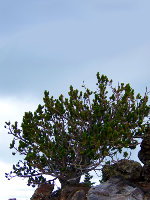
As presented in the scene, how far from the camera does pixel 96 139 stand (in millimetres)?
21438

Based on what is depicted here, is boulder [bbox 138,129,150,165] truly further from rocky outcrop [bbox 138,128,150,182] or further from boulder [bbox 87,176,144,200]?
boulder [bbox 87,176,144,200]

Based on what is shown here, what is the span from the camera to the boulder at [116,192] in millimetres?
18719

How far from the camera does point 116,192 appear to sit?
760 inches

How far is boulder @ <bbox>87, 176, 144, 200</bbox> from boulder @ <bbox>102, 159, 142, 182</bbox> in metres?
2.68

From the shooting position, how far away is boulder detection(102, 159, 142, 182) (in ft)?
76.9

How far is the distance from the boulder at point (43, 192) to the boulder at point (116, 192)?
6.41m

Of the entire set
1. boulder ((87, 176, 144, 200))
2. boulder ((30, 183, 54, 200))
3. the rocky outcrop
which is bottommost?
boulder ((87, 176, 144, 200))

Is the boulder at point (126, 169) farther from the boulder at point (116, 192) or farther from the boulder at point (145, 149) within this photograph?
the boulder at point (116, 192)

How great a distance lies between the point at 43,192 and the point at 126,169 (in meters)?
7.25

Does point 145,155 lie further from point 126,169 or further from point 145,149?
point 126,169

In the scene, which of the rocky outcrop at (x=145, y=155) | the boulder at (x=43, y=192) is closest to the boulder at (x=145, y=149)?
the rocky outcrop at (x=145, y=155)

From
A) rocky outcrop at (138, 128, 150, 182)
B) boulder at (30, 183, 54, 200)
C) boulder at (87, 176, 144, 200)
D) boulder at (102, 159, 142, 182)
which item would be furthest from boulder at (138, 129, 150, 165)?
boulder at (30, 183, 54, 200)

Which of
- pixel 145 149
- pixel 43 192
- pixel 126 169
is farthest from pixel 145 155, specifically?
pixel 43 192

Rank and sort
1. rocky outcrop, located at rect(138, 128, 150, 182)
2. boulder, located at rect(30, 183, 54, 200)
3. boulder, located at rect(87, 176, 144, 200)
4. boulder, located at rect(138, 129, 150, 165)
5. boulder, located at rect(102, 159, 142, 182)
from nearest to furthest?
boulder, located at rect(87, 176, 144, 200)
boulder, located at rect(102, 159, 142, 182)
rocky outcrop, located at rect(138, 128, 150, 182)
boulder, located at rect(138, 129, 150, 165)
boulder, located at rect(30, 183, 54, 200)
